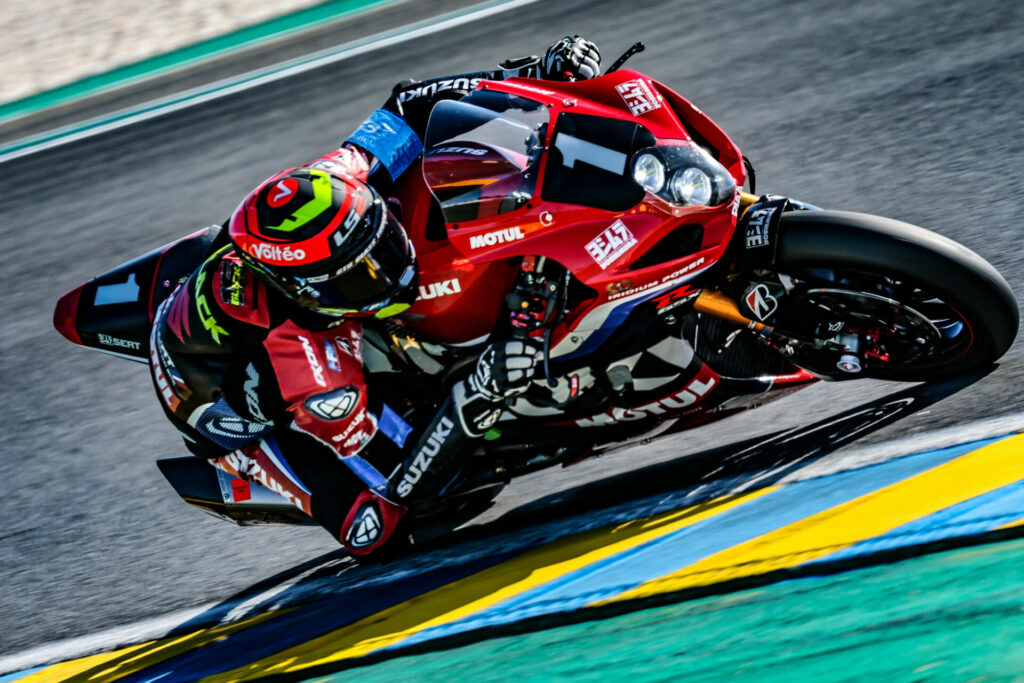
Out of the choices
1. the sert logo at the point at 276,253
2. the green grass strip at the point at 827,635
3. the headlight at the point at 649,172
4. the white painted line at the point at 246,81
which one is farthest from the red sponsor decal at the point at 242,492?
the white painted line at the point at 246,81

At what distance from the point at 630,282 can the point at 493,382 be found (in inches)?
20.5

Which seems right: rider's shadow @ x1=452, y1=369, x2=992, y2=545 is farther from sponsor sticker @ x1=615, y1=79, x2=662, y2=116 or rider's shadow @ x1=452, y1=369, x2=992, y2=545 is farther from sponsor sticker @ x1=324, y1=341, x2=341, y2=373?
sponsor sticker @ x1=615, y1=79, x2=662, y2=116

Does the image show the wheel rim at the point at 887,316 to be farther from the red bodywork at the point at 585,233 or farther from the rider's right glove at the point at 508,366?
the rider's right glove at the point at 508,366

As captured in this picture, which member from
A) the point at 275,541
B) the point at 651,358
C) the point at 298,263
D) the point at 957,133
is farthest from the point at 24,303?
the point at 957,133

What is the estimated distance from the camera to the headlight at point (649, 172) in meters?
3.12

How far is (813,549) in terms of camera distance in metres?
2.77

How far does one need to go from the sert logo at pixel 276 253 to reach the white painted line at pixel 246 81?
5.12 m

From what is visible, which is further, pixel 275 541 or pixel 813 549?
pixel 275 541

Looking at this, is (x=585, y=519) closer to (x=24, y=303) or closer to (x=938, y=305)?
(x=938, y=305)

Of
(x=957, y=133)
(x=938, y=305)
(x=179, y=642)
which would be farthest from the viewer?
(x=957, y=133)

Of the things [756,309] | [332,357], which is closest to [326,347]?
[332,357]

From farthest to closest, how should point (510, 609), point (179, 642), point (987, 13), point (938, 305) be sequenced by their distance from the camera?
point (987, 13) → point (179, 642) → point (938, 305) → point (510, 609)

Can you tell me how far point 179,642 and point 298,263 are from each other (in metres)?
1.68

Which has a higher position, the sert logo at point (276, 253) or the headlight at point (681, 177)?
the sert logo at point (276, 253)
